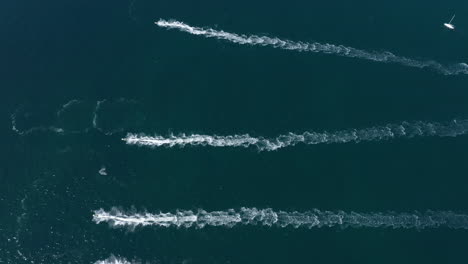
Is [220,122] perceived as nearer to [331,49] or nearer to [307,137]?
[307,137]

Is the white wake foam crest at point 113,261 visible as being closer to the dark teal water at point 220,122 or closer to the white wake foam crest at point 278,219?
the dark teal water at point 220,122

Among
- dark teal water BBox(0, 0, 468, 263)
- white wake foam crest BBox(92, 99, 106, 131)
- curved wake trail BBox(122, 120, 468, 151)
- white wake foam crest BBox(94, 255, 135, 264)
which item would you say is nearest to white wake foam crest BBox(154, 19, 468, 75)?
dark teal water BBox(0, 0, 468, 263)

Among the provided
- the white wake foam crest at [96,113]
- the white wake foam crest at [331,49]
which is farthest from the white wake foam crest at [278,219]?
the white wake foam crest at [331,49]

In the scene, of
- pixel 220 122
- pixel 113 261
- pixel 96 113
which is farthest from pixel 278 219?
pixel 96 113

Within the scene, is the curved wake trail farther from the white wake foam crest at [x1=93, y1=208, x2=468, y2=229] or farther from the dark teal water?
the white wake foam crest at [x1=93, y1=208, x2=468, y2=229]

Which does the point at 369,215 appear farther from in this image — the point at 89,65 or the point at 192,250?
the point at 89,65

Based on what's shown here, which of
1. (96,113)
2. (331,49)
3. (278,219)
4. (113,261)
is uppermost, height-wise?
(331,49)

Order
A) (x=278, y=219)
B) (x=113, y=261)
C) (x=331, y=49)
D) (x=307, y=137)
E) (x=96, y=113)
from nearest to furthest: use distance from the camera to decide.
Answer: (x=113, y=261) → (x=278, y=219) → (x=307, y=137) → (x=96, y=113) → (x=331, y=49)
